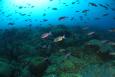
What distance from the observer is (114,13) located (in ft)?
83.1

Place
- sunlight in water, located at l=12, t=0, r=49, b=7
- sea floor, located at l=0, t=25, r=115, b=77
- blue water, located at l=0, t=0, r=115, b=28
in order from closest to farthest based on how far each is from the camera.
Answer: sea floor, located at l=0, t=25, r=115, b=77 < blue water, located at l=0, t=0, r=115, b=28 < sunlight in water, located at l=12, t=0, r=49, b=7

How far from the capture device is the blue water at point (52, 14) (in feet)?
71.9

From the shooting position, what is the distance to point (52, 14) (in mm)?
26828

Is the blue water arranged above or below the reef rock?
below

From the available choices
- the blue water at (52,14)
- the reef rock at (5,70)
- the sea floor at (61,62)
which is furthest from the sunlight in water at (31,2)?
the reef rock at (5,70)

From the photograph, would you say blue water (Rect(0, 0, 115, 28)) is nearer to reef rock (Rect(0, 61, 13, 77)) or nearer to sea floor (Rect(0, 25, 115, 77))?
sea floor (Rect(0, 25, 115, 77))

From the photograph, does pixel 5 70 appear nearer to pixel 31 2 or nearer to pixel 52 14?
pixel 52 14

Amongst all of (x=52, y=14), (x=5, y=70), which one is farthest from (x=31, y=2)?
(x=5, y=70)

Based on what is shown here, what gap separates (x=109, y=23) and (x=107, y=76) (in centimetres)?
1663

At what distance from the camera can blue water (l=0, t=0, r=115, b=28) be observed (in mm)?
21922

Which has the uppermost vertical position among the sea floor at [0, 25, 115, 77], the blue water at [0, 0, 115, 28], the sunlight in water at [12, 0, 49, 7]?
the sea floor at [0, 25, 115, 77]

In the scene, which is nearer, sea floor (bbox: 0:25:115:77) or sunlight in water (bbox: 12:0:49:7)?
sea floor (bbox: 0:25:115:77)

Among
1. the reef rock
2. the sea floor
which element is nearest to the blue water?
the sea floor

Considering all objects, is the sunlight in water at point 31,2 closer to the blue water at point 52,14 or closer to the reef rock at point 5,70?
the blue water at point 52,14
